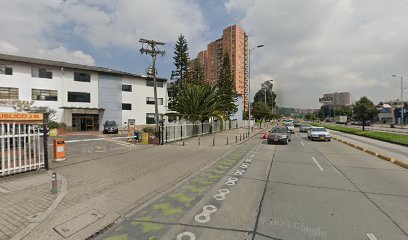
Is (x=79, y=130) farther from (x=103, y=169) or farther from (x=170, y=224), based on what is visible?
(x=170, y=224)

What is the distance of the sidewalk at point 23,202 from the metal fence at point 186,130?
11782mm

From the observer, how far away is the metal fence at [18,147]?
8078 mm

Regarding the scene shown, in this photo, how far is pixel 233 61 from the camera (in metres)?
102

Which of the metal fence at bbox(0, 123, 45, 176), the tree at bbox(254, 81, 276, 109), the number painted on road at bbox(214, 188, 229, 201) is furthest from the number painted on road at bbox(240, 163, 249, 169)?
the tree at bbox(254, 81, 276, 109)

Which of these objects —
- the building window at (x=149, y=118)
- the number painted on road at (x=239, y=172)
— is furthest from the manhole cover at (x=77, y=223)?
the building window at (x=149, y=118)

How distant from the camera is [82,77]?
3519 centimetres

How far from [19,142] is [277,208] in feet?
31.7

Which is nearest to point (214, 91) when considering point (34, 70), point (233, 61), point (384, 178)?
point (384, 178)

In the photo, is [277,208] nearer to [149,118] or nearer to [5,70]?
[5,70]

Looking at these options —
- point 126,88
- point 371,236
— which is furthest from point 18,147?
point 126,88

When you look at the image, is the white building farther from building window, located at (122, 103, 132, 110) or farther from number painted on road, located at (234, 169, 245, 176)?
number painted on road, located at (234, 169, 245, 176)

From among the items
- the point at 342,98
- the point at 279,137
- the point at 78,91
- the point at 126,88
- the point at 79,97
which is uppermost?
the point at 342,98

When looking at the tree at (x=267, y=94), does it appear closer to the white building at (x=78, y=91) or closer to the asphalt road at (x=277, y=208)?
the white building at (x=78, y=91)

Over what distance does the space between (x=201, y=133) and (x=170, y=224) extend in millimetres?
23636
